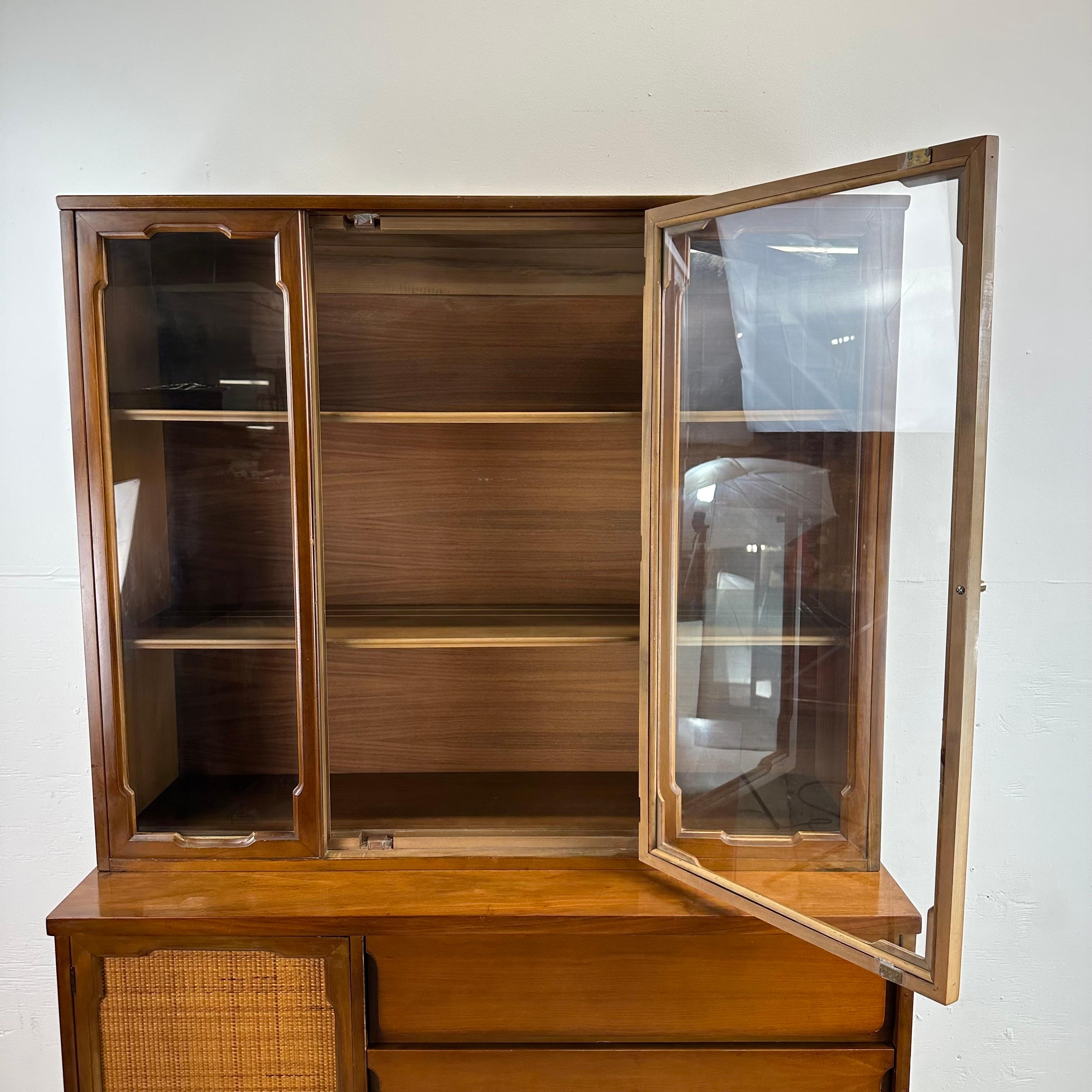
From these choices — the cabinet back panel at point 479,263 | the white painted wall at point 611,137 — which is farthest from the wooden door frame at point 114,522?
the white painted wall at point 611,137

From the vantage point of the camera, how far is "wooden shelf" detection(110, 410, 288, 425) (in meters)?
1.30

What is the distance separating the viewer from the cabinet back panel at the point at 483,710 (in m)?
1.66

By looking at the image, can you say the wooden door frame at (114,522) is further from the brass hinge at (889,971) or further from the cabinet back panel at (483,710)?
the brass hinge at (889,971)

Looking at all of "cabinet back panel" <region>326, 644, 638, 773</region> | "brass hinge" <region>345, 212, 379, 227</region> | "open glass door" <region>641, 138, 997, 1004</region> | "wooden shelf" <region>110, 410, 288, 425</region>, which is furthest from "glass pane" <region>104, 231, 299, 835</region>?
"open glass door" <region>641, 138, 997, 1004</region>

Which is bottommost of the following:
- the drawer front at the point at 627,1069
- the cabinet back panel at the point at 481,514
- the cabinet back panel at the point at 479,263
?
the drawer front at the point at 627,1069

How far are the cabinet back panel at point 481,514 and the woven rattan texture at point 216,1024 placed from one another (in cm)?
65

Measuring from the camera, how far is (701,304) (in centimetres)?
124

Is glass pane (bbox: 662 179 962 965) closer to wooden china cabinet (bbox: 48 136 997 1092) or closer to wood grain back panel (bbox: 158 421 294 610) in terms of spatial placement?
wooden china cabinet (bbox: 48 136 997 1092)

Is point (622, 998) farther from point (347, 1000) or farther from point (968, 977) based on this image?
point (968, 977)

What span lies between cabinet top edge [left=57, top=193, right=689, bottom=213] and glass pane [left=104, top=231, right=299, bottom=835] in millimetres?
50

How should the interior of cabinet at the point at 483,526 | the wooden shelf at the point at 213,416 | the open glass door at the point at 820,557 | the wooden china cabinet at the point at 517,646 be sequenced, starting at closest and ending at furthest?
the open glass door at the point at 820,557 < the wooden china cabinet at the point at 517,646 < the wooden shelf at the point at 213,416 < the interior of cabinet at the point at 483,526

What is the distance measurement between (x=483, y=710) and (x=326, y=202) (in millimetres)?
950

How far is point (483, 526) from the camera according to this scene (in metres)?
1.65

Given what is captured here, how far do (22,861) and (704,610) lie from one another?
4.93 feet
